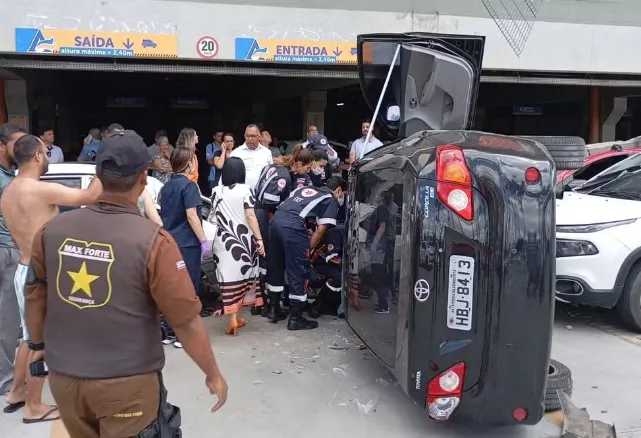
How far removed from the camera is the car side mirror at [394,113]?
5.12 m

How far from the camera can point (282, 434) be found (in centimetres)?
385

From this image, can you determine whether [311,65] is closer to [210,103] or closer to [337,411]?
[337,411]

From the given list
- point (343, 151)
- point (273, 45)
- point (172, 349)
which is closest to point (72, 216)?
point (172, 349)

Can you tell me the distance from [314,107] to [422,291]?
1240 centimetres

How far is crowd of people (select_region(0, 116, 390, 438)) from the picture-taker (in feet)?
7.14

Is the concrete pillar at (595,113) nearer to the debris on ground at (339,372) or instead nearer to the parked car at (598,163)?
the parked car at (598,163)

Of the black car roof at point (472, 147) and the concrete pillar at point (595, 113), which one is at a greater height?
the concrete pillar at point (595, 113)

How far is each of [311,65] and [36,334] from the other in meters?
9.69

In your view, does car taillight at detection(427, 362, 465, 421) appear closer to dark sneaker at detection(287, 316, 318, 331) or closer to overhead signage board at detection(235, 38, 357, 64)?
dark sneaker at detection(287, 316, 318, 331)

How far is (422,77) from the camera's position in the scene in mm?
4902

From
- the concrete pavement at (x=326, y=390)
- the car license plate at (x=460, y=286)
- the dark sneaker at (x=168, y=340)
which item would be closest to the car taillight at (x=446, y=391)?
the car license plate at (x=460, y=286)

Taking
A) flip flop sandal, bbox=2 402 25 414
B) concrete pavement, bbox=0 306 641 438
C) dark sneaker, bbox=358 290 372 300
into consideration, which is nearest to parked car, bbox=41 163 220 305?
concrete pavement, bbox=0 306 641 438

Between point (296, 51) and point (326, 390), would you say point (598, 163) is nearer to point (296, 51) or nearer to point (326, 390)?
point (326, 390)

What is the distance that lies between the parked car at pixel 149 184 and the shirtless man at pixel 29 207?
1.03 meters
